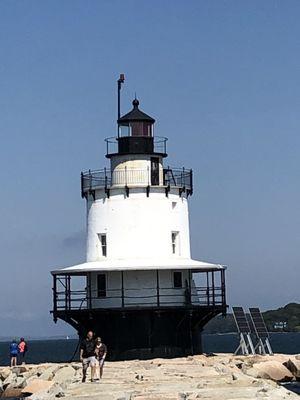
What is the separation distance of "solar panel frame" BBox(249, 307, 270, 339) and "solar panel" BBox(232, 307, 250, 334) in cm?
37

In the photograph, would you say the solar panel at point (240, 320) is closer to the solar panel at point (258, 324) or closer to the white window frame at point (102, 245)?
the solar panel at point (258, 324)

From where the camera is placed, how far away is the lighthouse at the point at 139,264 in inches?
1746

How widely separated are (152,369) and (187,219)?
10.3 meters

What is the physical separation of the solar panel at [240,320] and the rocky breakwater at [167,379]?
1.87m

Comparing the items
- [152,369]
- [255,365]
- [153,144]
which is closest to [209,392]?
[152,369]

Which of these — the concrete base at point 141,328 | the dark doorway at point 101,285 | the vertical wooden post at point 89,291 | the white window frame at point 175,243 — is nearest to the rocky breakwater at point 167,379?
the concrete base at point 141,328

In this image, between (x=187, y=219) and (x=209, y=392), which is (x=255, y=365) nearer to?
(x=187, y=219)

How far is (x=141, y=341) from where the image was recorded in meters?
44.2

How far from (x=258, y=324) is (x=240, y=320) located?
0.82 m

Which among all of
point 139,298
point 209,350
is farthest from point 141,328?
point 209,350

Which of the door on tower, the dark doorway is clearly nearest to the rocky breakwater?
the dark doorway

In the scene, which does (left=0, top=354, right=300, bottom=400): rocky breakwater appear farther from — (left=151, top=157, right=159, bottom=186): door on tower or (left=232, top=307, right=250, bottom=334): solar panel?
(left=151, top=157, right=159, bottom=186): door on tower

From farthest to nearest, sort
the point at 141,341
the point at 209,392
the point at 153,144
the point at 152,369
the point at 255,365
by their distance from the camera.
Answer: the point at 153,144 < the point at 141,341 < the point at 255,365 < the point at 152,369 < the point at 209,392

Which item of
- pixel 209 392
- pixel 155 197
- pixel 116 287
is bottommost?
pixel 209 392
